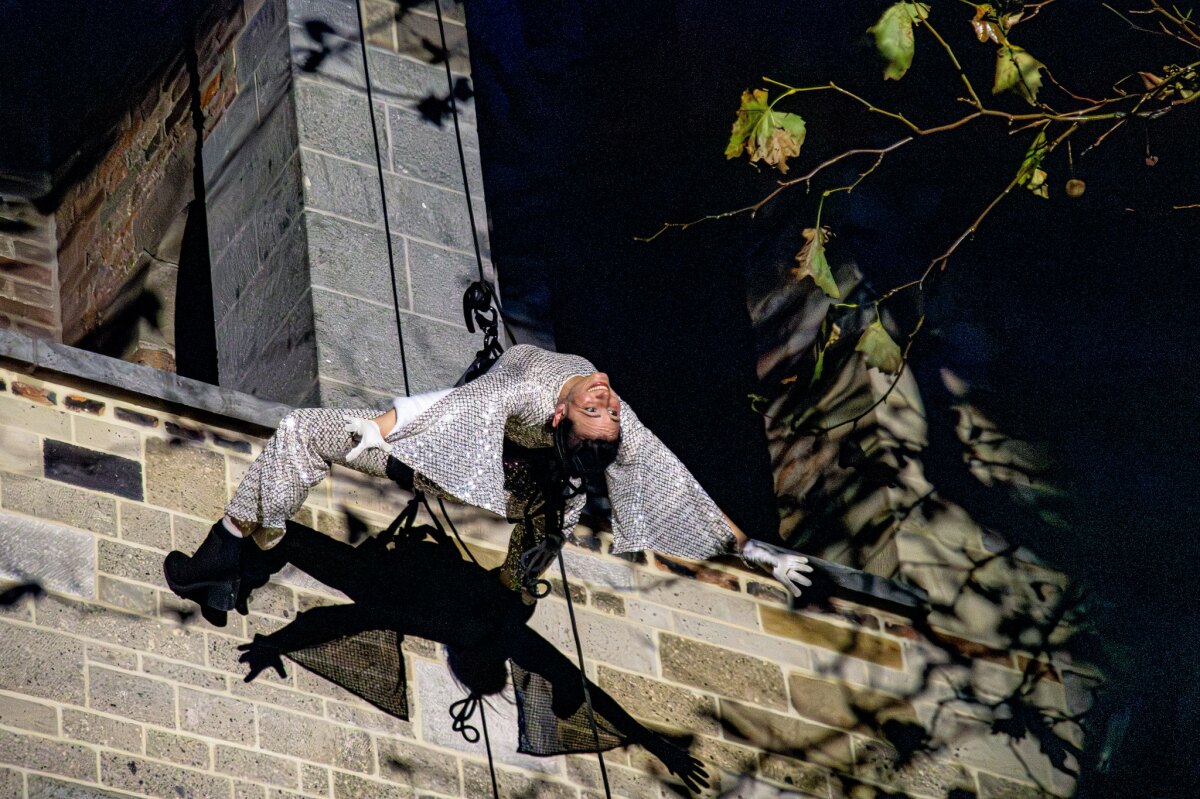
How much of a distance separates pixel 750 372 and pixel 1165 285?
2022mm

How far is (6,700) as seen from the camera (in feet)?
21.2

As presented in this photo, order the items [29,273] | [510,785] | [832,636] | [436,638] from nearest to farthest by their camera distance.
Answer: [510,785] → [436,638] → [832,636] → [29,273]

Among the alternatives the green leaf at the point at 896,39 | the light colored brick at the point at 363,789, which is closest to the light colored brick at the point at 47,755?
the light colored brick at the point at 363,789

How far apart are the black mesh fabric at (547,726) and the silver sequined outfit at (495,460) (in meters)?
0.63

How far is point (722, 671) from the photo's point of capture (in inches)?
319

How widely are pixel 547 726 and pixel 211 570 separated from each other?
4.25ft

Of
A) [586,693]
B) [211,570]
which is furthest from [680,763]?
[211,570]

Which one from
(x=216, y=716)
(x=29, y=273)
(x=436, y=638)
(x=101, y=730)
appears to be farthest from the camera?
(x=29, y=273)

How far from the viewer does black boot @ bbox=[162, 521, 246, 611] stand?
273 inches

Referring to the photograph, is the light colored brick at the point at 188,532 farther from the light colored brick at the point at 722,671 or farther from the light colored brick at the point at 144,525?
the light colored brick at the point at 722,671

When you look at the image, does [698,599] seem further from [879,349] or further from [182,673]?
[182,673]

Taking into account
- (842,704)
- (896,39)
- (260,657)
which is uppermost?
(896,39)

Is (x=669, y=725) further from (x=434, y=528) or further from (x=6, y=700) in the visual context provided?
(x=6, y=700)

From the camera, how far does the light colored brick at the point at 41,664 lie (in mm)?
6520
